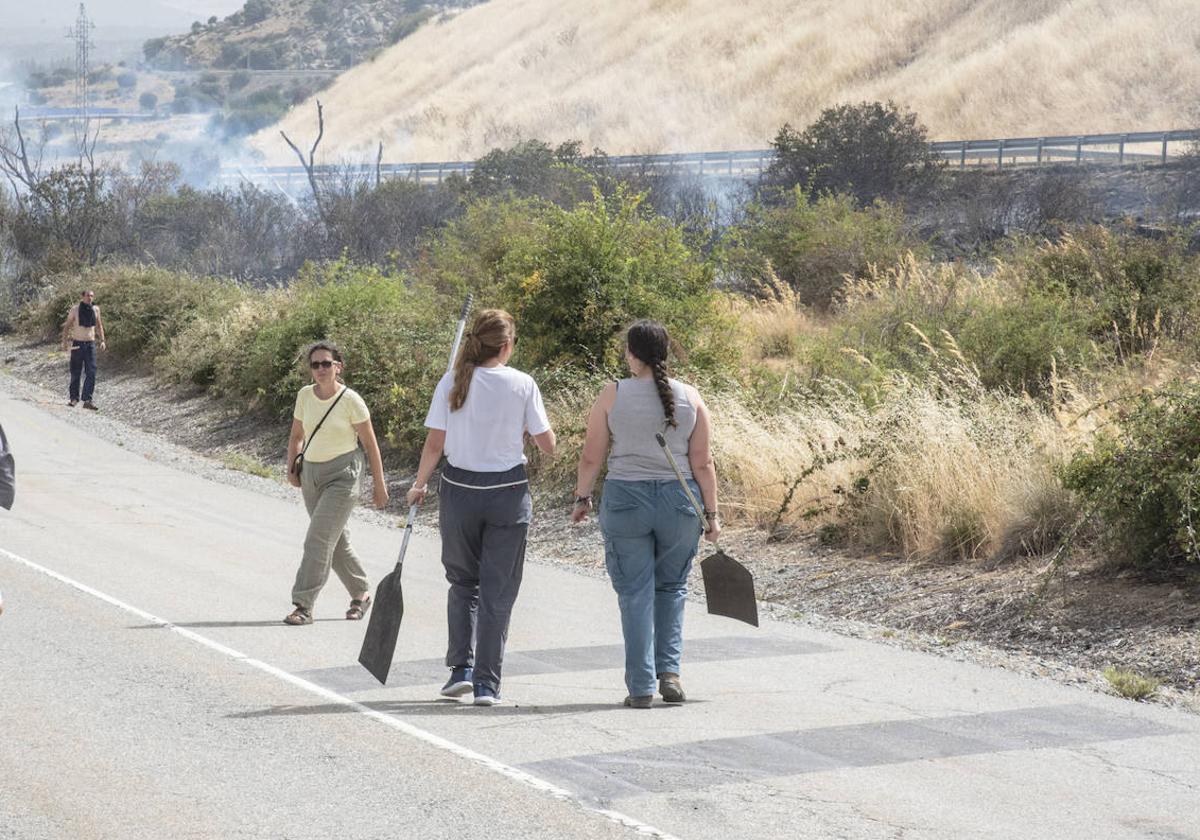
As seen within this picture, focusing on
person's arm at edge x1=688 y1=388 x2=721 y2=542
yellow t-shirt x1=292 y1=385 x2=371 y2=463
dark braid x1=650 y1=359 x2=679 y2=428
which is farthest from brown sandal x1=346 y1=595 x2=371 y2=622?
dark braid x1=650 y1=359 x2=679 y2=428

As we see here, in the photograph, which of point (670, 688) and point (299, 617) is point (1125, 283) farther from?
point (670, 688)

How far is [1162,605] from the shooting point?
9.71m

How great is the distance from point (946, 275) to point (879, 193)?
21.9 m

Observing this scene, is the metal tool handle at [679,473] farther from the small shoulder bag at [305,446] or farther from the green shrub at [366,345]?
the green shrub at [366,345]

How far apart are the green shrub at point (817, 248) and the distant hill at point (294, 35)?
379 feet

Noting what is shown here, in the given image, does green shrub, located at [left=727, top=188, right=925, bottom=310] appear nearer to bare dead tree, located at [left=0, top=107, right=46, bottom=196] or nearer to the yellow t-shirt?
the yellow t-shirt

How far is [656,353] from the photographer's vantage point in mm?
7750

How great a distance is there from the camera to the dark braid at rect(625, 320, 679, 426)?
25.3 ft

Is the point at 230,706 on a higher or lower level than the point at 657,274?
lower

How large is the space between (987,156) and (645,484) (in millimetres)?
45160

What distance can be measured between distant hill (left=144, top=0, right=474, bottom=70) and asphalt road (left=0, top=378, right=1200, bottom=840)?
138 m

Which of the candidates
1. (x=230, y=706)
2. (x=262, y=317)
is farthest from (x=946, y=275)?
(x=230, y=706)

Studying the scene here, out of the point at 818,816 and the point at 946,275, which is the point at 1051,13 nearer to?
the point at 946,275

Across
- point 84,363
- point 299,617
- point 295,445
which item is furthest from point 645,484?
point 84,363
